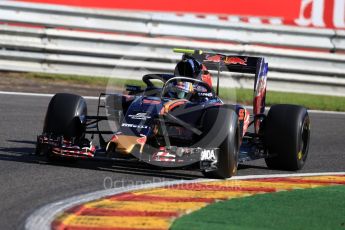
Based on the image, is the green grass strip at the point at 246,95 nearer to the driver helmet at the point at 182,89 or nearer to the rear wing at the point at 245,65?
the rear wing at the point at 245,65

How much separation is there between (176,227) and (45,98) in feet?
28.8

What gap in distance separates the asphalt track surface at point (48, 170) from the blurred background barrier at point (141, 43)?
317 cm

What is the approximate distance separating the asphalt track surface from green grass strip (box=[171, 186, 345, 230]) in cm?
122

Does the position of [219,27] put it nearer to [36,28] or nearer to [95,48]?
[95,48]

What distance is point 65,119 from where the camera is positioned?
30.0 ft

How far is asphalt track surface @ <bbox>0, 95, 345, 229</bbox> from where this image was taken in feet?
23.6

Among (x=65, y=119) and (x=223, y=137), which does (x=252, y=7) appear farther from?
(x=223, y=137)

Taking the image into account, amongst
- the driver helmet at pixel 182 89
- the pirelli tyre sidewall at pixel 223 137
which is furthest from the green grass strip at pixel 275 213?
the driver helmet at pixel 182 89

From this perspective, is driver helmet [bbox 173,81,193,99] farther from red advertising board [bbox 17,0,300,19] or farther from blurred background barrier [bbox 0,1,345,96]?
red advertising board [bbox 17,0,300,19]

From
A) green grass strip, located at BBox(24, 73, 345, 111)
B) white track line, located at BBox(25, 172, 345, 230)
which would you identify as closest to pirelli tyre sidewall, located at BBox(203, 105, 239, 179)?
white track line, located at BBox(25, 172, 345, 230)

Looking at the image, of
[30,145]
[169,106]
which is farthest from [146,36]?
[169,106]

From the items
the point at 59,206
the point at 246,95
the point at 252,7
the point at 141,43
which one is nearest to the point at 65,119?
the point at 59,206

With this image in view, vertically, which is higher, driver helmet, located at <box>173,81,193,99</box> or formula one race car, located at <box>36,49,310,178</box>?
driver helmet, located at <box>173,81,193,99</box>

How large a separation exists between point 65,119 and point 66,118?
1cm
